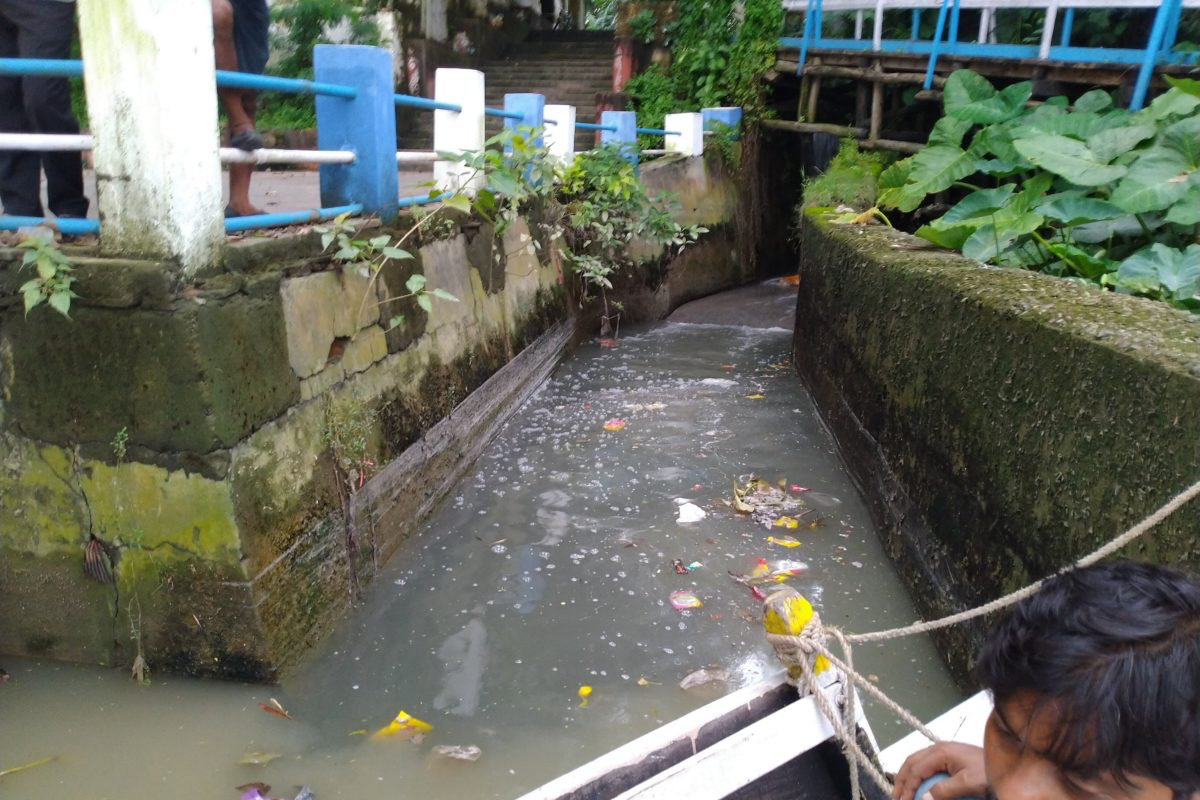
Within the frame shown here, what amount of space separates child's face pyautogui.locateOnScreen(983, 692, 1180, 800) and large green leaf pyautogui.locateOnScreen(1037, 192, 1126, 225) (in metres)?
3.75

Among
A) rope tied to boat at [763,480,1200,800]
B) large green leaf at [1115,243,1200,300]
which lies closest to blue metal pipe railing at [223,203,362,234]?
rope tied to boat at [763,480,1200,800]

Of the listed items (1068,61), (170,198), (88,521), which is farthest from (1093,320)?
(1068,61)

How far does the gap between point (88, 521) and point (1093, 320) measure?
10.6ft


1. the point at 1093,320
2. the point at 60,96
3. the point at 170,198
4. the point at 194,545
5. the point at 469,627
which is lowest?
the point at 469,627

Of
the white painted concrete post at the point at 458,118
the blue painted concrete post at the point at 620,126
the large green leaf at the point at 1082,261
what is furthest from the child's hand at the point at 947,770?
the blue painted concrete post at the point at 620,126

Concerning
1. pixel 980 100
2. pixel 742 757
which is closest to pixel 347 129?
pixel 742 757

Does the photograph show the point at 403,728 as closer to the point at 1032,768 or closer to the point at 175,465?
the point at 175,465

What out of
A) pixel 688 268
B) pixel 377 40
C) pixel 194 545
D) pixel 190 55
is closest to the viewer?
pixel 190 55

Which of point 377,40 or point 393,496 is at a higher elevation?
point 377,40

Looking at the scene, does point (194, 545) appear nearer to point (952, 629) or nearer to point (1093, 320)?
point (952, 629)

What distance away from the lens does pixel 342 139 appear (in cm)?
375

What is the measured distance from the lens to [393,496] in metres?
3.96

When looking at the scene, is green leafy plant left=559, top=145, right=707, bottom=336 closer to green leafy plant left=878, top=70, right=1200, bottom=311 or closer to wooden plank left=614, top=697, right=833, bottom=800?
green leafy plant left=878, top=70, right=1200, bottom=311

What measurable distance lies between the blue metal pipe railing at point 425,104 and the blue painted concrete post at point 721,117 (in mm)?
6362
